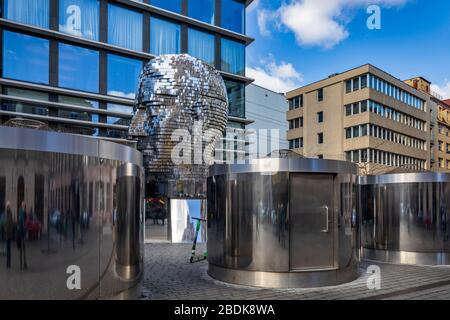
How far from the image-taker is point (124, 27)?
3478 cm

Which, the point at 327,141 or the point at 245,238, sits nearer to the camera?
the point at 245,238

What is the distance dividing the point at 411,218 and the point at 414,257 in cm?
108

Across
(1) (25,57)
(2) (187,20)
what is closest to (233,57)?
(2) (187,20)

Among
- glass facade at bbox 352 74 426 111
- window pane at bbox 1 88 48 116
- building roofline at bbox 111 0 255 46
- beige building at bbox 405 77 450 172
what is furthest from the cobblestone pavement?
beige building at bbox 405 77 450 172

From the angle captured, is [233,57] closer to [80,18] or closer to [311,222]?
[80,18]

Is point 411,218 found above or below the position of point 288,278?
above

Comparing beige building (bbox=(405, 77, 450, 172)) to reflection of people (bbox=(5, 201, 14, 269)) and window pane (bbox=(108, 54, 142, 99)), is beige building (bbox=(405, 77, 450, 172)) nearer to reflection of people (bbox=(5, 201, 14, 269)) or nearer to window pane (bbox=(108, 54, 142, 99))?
window pane (bbox=(108, 54, 142, 99))

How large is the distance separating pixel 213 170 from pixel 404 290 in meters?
4.75

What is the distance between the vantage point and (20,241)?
516 cm

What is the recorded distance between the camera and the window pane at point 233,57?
1647 inches

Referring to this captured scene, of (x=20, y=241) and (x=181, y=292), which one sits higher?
(x=20, y=241)

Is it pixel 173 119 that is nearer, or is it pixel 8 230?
pixel 8 230
